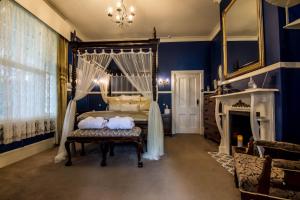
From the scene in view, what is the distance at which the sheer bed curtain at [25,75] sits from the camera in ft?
10.4

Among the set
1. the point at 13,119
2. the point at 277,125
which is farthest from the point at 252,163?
the point at 13,119

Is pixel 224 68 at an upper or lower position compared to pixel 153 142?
upper

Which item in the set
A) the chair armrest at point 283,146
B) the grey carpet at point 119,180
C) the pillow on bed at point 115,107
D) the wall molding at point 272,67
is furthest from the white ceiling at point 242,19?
the pillow on bed at point 115,107

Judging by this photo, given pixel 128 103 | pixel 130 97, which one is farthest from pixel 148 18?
pixel 128 103

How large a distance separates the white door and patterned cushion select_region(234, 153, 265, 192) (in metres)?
4.86

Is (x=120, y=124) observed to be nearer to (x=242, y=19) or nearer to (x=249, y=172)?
(x=249, y=172)

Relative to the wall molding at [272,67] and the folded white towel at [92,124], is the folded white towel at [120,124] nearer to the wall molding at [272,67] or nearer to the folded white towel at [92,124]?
the folded white towel at [92,124]

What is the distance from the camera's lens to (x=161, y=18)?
529 centimetres

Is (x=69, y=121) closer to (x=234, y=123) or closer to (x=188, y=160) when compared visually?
(x=188, y=160)

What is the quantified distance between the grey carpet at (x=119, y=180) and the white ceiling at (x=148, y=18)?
11.8 feet

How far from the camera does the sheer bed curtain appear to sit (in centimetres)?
316

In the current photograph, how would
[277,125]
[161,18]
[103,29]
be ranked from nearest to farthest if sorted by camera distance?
[277,125], [161,18], [103,29]

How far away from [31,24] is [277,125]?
487cm

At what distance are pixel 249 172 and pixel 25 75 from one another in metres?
4.13
